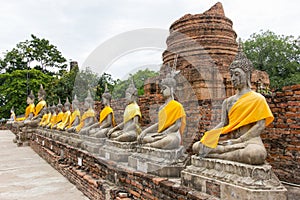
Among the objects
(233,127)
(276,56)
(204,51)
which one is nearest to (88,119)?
(233,127)

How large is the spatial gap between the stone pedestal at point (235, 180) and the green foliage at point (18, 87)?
2645 cm

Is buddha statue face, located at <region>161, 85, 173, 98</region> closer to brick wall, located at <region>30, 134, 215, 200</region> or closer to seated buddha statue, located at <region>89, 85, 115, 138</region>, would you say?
brick wall, located at <region>30, 134, 215, 200</region>

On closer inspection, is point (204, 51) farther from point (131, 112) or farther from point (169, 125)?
point (169, 125)

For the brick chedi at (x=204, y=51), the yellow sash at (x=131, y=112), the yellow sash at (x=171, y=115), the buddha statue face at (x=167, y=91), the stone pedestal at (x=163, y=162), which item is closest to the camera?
the stone pedestal at (x=163, y=162)

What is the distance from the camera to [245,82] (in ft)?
10.6

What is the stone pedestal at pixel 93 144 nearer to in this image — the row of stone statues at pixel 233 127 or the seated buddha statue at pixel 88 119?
the seated buddha statue at pixel 88 119

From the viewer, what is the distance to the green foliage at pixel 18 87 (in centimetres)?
2783

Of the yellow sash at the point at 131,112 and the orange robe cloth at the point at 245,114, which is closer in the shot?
the orange robe cloth at the point at 245,114

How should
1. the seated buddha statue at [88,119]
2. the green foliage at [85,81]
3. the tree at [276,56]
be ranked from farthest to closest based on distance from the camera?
the tree at [276,56], the green foliage at [85,81], the seated buddha statue at [88,119]

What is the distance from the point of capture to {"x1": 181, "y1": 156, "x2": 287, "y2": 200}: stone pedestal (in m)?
2.65

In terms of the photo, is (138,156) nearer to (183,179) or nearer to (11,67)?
(183,179)

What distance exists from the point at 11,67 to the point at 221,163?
3317 centimetres

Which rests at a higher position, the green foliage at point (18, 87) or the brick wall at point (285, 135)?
the green foliage at point (18, 87)

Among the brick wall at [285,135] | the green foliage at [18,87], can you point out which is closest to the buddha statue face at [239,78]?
the brick wall at [285,135]
